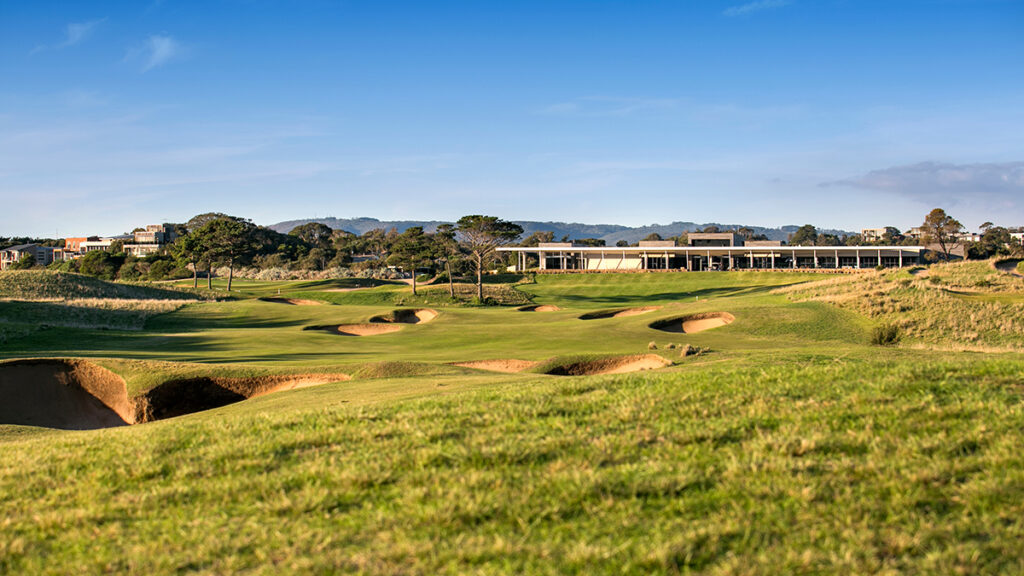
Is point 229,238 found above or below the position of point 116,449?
above

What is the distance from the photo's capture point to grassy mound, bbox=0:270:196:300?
45719 mm

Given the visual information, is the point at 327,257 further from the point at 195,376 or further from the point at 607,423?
the point at 607,423

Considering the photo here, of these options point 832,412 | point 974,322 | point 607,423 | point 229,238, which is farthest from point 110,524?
point 229,238

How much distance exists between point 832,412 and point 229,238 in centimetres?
6648

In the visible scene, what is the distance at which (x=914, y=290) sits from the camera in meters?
35.2

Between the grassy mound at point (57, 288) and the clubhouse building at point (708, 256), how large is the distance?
4806cm

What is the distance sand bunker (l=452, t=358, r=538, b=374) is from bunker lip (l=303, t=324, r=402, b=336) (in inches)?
572

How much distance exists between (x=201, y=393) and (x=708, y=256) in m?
85.4

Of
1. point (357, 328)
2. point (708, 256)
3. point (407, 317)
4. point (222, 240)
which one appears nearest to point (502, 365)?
point (357, 328)

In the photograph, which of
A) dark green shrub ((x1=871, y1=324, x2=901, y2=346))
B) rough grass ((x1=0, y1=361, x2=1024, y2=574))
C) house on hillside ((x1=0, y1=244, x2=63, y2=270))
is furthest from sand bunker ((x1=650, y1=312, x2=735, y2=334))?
house on hillside ((x1=0, y1=244, x2=63, y2=270))

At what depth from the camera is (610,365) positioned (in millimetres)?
20562

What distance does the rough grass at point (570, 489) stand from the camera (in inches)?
188

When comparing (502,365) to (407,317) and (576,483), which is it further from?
(407,317)

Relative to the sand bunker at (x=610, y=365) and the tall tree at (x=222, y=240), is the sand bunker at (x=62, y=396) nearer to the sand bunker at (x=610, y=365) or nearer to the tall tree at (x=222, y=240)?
the sand bunker at (x=610, y=365)
